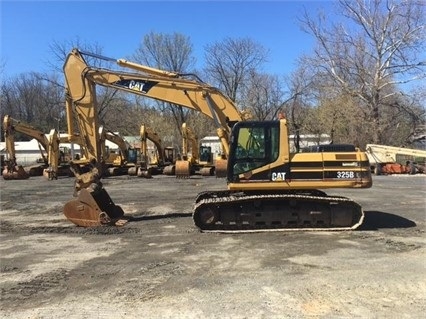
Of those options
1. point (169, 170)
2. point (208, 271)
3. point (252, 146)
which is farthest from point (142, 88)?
point (169, 170)

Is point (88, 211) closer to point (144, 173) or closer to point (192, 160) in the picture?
point (144, 173)

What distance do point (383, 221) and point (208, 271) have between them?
5799mm

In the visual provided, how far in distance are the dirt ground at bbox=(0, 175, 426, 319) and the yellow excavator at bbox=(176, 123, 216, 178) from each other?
1612 centimetres

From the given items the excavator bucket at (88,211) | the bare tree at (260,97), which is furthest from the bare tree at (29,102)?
the excavator bucket at (88,211)

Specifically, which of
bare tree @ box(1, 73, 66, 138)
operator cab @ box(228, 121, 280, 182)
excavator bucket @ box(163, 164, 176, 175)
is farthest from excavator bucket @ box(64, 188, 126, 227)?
bare tree @ box(1, 73, 66, 138)

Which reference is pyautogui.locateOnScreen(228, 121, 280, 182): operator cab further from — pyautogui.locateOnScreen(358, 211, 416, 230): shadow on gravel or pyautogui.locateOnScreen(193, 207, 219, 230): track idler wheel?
pyautogui.locateOnScreen(358, 211, 416, 230): shadow on gravel

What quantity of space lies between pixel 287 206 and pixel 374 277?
12.2 feet

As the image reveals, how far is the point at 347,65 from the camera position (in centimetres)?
3716

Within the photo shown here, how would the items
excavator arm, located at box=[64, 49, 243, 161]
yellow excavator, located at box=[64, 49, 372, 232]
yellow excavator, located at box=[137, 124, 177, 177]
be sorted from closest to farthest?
yellow excavator, located at box=[64, 49, 372, 232]
excavator arm, located at box=[64, 49, 243, 161]
yellow excavator, located at box=[137, 124, 177, 177]

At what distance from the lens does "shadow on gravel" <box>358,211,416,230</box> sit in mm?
10562

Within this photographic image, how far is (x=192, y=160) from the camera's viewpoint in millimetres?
30062

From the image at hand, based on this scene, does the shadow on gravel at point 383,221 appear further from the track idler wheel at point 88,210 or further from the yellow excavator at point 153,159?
the yellow excavator at point 153,159

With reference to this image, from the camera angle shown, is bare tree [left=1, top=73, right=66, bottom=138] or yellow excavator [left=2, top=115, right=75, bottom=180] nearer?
yellow excavator [left=2, top=115, right=75, bottom=180]

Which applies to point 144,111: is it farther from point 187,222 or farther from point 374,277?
point 374,277
